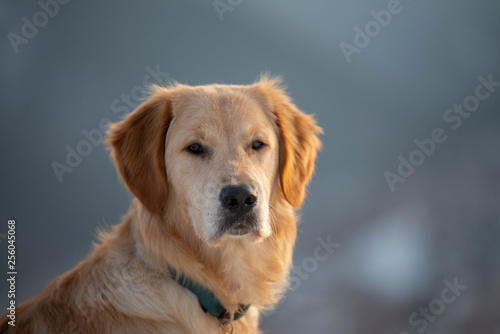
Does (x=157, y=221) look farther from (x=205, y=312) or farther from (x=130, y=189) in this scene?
(x=205, y=312)

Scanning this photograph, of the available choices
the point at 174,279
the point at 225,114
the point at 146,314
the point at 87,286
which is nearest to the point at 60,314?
the point at 87,286

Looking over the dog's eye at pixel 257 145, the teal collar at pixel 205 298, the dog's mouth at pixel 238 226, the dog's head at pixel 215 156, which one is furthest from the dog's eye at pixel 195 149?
the teal collar at pixel 205 298

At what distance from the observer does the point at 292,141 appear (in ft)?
9.27

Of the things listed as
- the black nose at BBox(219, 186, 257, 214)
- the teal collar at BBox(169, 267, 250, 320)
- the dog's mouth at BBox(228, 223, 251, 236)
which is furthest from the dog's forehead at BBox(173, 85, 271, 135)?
the teal collar at BBox(169, 267, 250, 320)

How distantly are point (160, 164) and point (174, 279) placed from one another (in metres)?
0.60

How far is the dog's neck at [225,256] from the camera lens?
246cm

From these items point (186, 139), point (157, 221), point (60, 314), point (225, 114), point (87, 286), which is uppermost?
point (225, 114)

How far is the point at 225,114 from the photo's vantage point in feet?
8.50

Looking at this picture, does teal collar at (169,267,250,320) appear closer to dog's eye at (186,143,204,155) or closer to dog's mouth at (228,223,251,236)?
dog's mouth at (228,223,251,236)

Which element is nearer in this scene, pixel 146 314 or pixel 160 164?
pixel 146 314

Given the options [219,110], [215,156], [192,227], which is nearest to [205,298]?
[192,227]

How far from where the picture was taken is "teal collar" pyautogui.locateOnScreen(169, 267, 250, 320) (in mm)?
2459

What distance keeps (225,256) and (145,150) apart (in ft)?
2.31

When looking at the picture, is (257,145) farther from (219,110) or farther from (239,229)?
(239,229)
